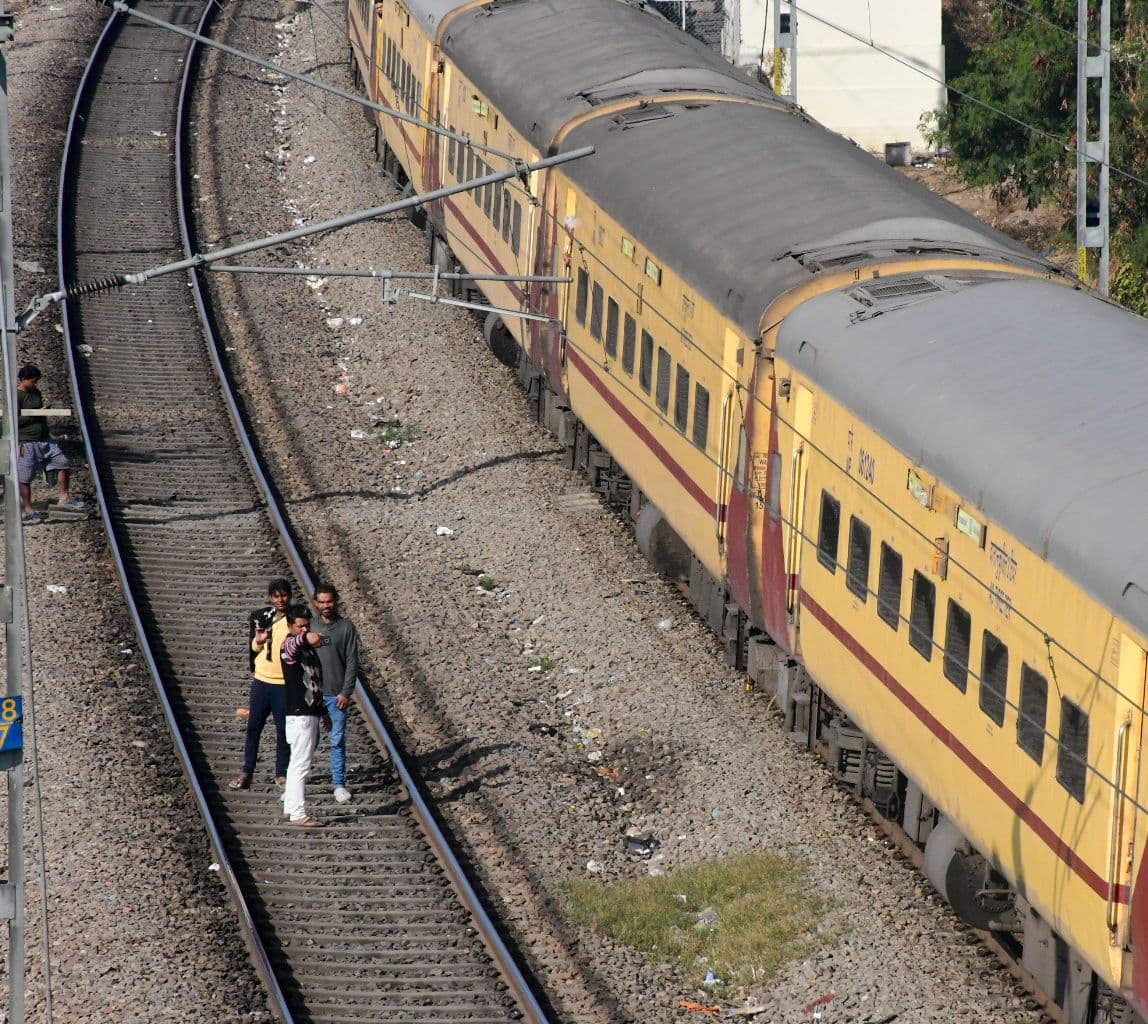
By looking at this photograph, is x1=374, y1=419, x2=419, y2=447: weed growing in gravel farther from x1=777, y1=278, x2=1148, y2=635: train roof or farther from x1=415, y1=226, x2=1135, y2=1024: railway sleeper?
x1=777, y1=278, x2=1148, y2=635: train roof

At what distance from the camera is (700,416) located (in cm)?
1777

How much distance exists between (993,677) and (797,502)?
3444 millimetres

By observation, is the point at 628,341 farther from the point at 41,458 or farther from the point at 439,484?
the point at 41,458

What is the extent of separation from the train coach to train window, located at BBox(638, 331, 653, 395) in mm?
66

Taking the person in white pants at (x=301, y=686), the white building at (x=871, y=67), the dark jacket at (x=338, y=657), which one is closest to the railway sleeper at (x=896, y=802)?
the dark jacket at (x=338, y=657)

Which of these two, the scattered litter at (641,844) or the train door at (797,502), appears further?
the scattered litter at (641,844)

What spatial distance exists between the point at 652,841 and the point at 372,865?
204cm

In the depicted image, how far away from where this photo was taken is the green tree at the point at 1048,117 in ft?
103

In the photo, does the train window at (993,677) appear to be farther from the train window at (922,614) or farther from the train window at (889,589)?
the train window at (889,589)

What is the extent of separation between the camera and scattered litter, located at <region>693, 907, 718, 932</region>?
14664mm

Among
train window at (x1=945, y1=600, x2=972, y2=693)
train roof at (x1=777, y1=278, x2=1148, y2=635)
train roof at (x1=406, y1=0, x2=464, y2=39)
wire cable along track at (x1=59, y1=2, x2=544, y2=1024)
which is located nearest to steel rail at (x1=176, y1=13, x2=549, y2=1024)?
wire cable along track at (x1=59, y1=2, x2=544, y2=1024)

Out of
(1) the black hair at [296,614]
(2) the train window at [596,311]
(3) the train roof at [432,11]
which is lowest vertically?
(1) the black hair at [296,614]

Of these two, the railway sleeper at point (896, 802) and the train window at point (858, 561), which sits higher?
the train window at point (858, 561)

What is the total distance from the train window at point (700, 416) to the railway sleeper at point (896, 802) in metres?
1.17
